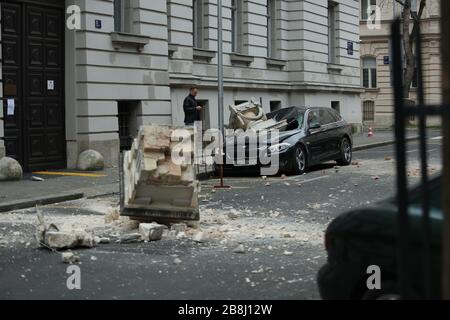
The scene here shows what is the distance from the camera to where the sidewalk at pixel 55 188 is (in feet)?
37.9

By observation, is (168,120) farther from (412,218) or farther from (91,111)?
(412,218)

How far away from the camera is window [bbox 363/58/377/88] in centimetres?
4859

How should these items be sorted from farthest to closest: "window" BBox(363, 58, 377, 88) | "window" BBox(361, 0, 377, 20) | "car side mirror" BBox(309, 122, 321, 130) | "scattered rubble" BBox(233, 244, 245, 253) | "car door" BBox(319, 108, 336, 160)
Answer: "window" BBox(363, 58, 377, 88), "window" BBox(361, 0, 377, 20), "car door" BBox(319, 108, 336, 160), "car side mirror" BBox(309, 122, 321, 130), "scattered rubble" BBox(233, 244, 245, 253)

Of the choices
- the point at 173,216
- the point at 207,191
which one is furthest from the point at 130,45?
the point at 173,216

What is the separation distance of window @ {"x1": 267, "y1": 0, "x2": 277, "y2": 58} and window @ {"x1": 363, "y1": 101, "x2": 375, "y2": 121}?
22748mm

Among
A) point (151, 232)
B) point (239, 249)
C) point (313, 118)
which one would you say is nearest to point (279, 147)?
point (313, 118)

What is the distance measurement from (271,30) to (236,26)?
2893 millimetres

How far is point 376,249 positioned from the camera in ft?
13.2

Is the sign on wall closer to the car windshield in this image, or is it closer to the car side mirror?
the car windshield

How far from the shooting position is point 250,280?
21.2 ft

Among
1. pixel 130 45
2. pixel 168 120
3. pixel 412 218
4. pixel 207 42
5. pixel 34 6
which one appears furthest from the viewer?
pixel 207 42

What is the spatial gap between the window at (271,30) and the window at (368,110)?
2275 centimetres

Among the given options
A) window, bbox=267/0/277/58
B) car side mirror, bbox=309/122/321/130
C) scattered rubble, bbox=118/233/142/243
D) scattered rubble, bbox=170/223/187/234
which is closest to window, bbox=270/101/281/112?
window, bbox=267/0/277/58

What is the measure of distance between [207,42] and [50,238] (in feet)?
51.1
